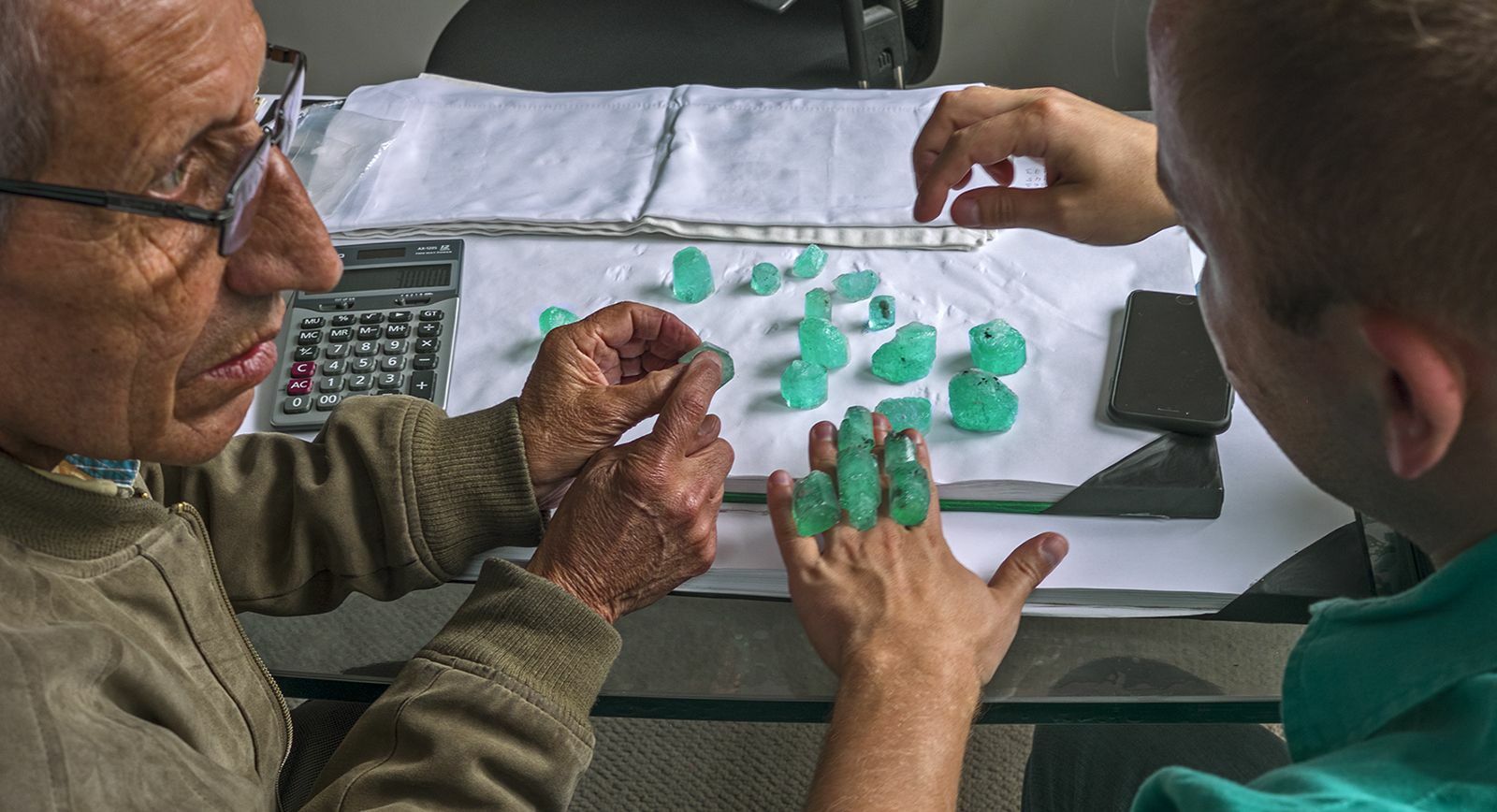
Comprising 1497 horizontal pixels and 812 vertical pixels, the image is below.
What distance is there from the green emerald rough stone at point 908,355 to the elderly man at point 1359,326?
1.28 feet

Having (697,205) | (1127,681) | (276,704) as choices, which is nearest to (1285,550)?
(1127,681)

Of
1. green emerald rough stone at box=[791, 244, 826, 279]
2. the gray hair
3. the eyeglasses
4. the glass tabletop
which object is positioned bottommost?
the glass tabletop

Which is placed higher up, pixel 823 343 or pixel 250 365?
pixel 250 365

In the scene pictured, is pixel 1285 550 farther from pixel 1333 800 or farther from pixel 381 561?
pixel 381 561

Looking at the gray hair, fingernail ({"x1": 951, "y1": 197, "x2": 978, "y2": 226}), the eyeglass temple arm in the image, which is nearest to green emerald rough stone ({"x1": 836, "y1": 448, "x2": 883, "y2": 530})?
fingernail ({"x1": 951, "y1": 197, "x2": 978, "y2": 226})

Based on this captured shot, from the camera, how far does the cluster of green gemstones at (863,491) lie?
3.59 ft

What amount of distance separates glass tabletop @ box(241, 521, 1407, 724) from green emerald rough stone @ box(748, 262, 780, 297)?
38cm

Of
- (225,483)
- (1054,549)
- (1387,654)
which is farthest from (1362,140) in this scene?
(225,483)

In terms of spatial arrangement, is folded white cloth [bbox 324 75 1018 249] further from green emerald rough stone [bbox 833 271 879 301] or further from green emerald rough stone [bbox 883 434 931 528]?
green emerald rough stone [bbox 883 434 931 528]

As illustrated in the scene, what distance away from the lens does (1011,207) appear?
1285 millimetres

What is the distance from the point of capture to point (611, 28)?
6.39ft

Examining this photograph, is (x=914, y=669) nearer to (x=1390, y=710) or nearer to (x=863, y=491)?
(x=863, y=491)

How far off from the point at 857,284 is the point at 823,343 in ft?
0.37

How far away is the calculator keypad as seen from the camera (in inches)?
50.0
